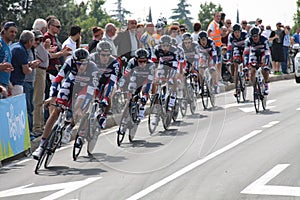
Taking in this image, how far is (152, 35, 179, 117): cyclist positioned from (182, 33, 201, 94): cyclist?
244cm

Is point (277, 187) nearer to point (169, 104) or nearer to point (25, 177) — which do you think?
point (25, 177)

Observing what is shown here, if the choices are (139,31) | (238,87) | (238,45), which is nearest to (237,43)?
(238,45)

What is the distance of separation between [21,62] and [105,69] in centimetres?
168

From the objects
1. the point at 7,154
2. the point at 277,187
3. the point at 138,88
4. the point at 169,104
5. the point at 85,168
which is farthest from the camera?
the point at 169,104

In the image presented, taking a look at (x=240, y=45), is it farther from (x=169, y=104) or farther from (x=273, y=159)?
(x=273, y=159)

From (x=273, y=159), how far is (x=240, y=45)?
30.1 ft

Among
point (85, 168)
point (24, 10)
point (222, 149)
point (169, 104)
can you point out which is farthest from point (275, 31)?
point (24, 10)

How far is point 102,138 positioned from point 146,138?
3.14 ft

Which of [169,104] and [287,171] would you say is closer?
[287,171]

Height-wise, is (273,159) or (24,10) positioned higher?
(24,10)

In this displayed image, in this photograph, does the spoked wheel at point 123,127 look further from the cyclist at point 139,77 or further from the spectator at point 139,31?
the spectator at point 139,31

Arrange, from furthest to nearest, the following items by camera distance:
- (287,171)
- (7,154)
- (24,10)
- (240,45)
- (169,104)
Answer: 1. (24,10)
2. (240,45)
3. (169,104)
4. (7,154)
5. (287,171)

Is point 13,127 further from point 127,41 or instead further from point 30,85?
point 127,41

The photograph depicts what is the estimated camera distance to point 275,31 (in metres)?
29.2
